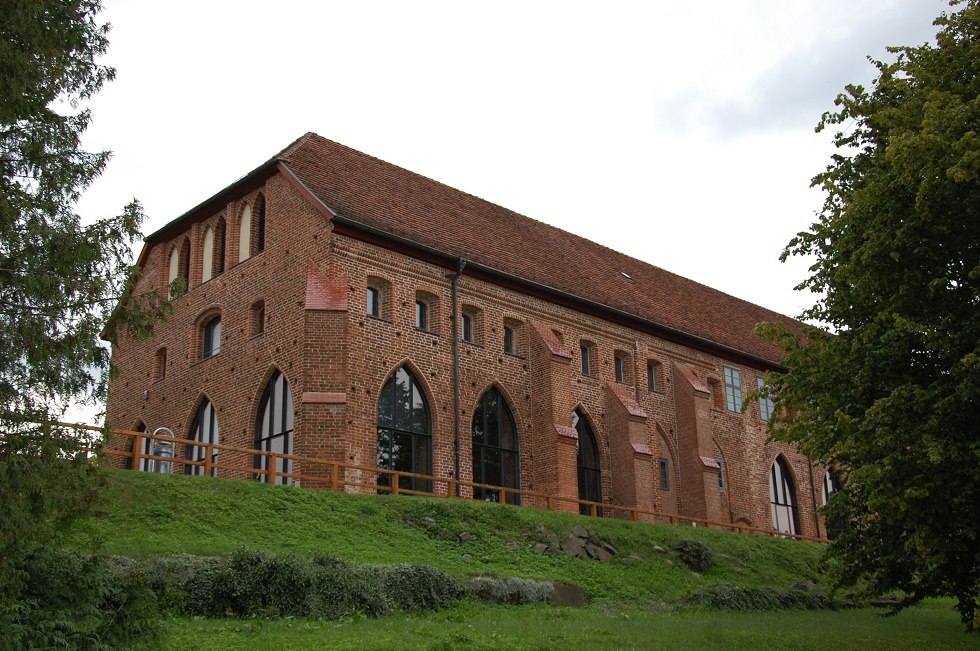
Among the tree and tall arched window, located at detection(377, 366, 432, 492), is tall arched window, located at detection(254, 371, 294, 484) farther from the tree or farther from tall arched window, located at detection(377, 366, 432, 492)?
the tree

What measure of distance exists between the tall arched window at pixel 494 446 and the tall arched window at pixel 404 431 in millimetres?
1887

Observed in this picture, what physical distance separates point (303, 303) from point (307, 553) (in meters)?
9.60

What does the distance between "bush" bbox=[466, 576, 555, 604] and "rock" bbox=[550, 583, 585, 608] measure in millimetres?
132

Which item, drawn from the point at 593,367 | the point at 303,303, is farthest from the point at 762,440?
the point at 303,303

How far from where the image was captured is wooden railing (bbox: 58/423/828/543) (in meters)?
22.4

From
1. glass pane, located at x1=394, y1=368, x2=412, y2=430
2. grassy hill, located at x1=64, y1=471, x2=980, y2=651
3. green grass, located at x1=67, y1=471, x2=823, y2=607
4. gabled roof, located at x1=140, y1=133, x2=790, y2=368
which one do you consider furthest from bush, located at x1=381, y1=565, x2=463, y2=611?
gabled roof, located at x1=140, y1=133, x2=790, y2=368

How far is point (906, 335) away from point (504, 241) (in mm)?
19857

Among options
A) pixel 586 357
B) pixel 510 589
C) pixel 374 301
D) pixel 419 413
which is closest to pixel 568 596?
pixel 510 589

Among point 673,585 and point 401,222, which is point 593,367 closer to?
point 401,222

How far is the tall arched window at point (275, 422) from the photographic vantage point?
Result: 86.5 feet

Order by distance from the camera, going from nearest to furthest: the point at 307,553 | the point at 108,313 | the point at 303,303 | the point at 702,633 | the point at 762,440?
1. the point at 108,313
2. the point at 702,633
3. the point at 307,553
4. the point at 303,303
5. the point at 762,440

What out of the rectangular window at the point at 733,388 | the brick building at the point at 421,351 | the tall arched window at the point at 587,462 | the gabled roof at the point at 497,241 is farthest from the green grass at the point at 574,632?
the rectangular window at the point at 733,388

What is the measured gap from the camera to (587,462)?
31656 millimetres

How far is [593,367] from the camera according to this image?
107 feet
